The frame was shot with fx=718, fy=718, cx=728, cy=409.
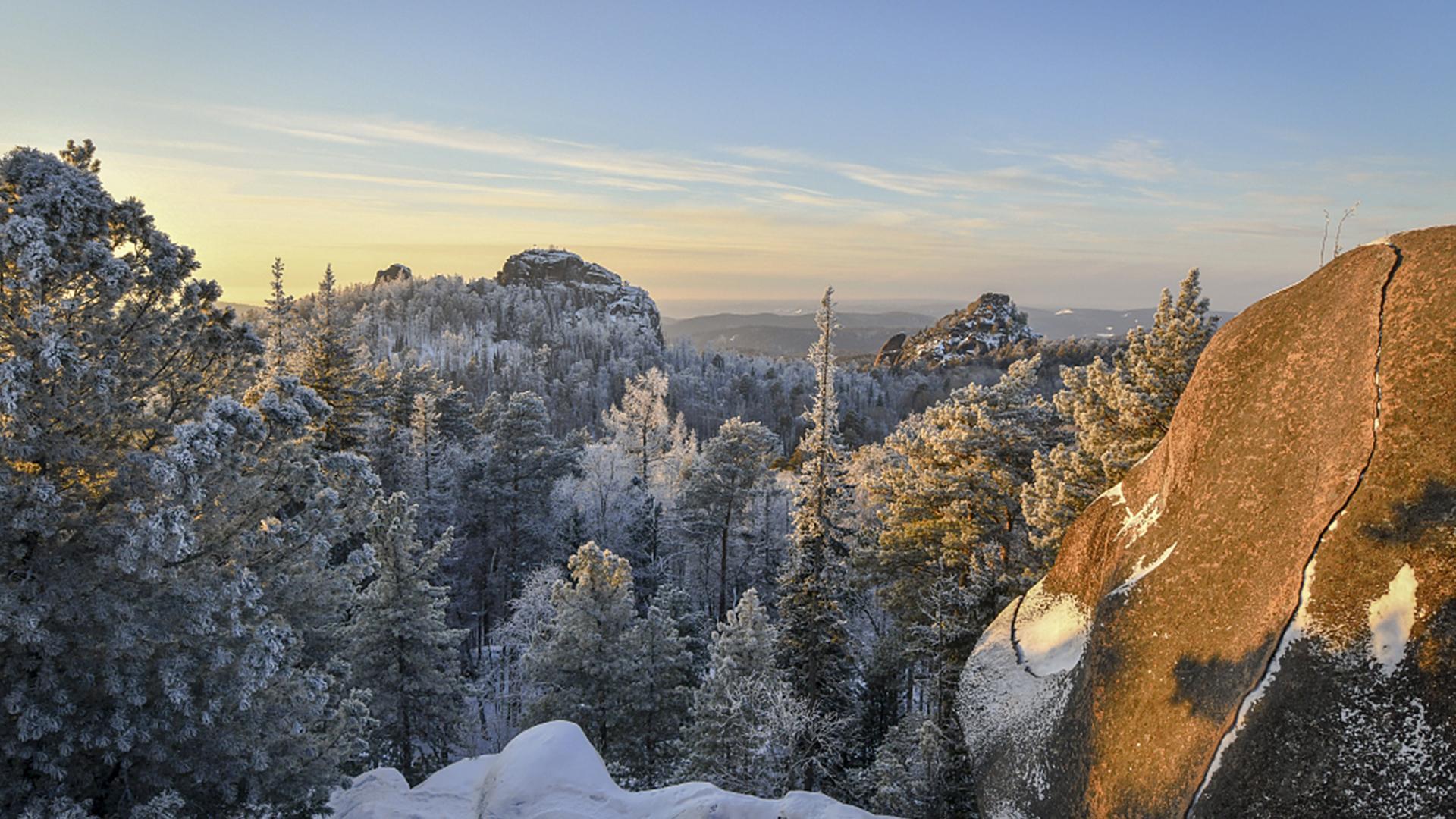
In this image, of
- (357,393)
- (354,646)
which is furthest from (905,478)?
(357,393)

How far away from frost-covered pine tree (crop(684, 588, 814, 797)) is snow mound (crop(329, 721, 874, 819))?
19.4 ft

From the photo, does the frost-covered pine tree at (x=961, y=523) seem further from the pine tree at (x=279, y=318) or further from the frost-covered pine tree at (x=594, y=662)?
the pine tree at (x=279, y=318)

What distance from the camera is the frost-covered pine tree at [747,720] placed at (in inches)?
613

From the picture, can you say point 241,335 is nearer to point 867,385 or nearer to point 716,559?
point 716,559

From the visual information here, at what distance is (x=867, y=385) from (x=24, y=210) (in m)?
145

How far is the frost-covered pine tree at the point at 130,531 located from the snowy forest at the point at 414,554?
1.2 inches

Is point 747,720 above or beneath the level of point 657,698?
above

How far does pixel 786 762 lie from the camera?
1608 centimetres

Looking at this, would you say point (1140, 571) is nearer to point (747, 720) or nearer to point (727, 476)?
point (747, 720)

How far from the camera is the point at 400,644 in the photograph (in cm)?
1744

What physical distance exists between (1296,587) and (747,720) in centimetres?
1242

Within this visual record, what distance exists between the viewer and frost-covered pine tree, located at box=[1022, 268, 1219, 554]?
1327cm

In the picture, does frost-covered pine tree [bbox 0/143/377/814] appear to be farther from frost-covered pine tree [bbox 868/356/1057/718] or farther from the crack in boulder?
frost-covered pine tree [bbox 868/356/1057/718]

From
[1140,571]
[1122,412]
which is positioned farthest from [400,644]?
[1122,412]
